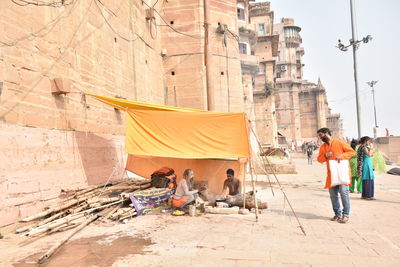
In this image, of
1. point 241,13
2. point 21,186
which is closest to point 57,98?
point 21,186

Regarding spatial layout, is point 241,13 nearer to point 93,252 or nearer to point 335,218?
point 335,218

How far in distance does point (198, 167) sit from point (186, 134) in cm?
224

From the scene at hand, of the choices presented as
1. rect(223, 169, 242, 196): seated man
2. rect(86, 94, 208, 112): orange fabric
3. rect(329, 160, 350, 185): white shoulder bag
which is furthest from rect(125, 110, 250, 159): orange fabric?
rect(329, 160, 350, 185): white shoulder bag

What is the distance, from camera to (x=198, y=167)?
8828mm

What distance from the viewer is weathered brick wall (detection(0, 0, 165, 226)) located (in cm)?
544

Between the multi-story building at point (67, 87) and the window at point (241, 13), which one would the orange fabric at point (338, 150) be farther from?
the window at point (241, 13)

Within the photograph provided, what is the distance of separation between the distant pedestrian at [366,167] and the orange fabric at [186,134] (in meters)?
3.51

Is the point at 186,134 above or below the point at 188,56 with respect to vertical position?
below

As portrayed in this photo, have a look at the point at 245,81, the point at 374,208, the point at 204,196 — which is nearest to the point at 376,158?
the point at 374,208

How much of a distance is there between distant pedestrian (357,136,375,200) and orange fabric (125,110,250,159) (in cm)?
351

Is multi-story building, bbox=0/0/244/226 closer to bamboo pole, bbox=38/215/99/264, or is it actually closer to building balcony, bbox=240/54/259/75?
bamboo pole, bbox=38/215/99/264

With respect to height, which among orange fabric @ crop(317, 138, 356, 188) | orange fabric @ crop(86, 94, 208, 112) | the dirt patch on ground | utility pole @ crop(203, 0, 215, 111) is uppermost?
utility pole @ crop(203, 0, 215, 111)

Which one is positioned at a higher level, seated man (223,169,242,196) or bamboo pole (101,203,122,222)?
seated man (223,169,242,196)

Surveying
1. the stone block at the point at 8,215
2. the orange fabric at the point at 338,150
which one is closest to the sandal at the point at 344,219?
the orange fabric at the point at 338,150
